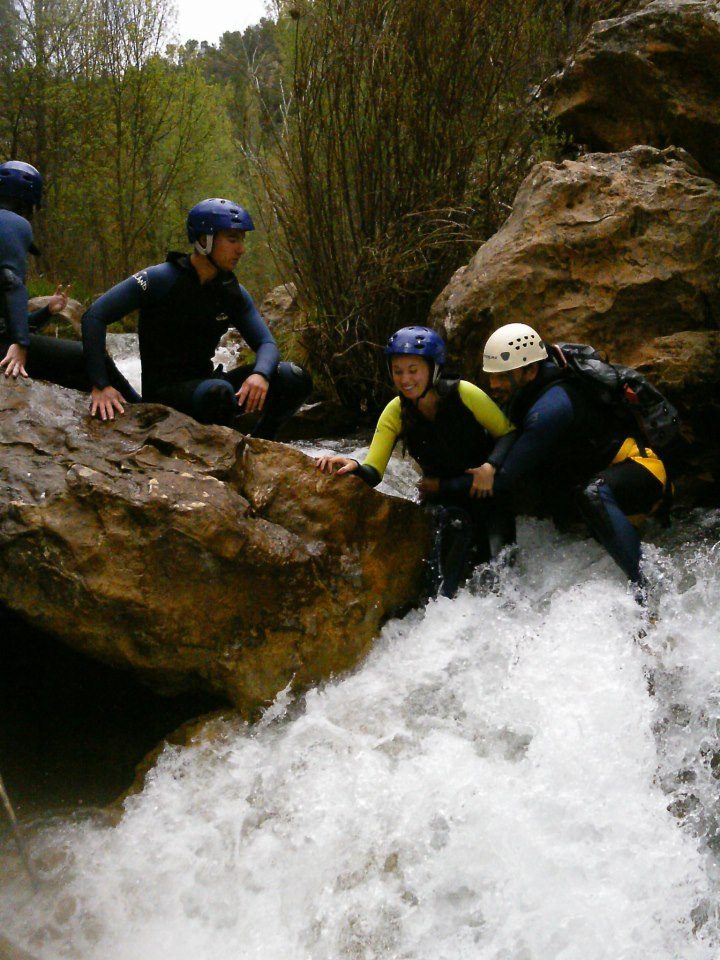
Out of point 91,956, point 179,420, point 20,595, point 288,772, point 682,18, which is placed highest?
point 682,18

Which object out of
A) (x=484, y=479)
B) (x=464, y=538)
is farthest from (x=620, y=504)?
(x=464, y=538)

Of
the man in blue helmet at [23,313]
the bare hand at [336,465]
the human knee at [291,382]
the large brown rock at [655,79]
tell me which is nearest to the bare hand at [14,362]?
the man in blue helmet at [23,313]

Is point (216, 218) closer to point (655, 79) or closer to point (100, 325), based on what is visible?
point (100, 325)

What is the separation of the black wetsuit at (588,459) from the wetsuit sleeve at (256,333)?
1.16 meters

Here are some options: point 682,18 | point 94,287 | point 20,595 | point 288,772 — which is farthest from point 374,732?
point 94,287

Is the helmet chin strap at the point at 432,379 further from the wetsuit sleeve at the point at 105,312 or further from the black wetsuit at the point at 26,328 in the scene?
the black wetsuit at the point at 26,328

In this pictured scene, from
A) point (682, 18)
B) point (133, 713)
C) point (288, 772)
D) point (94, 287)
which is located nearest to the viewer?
point (288, 772)

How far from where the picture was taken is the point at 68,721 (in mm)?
3621

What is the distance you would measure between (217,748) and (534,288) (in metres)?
2.74

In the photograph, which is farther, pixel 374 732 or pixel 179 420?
pixel 179 420

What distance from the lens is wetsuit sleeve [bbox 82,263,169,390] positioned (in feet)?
12.2

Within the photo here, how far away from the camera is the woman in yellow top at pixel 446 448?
3.73 m

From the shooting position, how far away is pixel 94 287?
1358cm

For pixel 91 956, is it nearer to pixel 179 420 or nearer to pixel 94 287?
pixel 179 420
